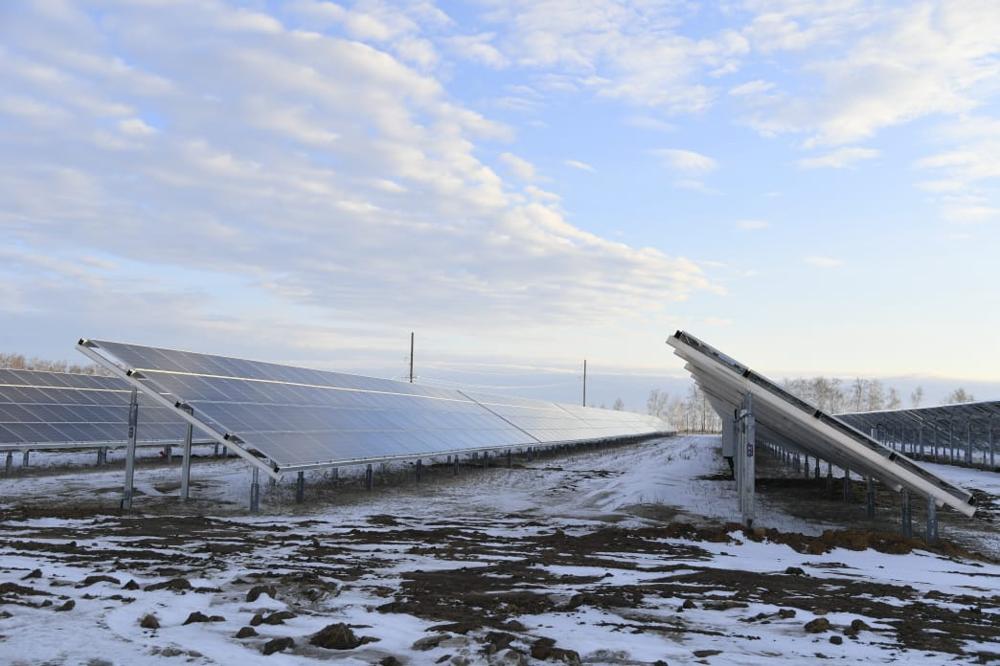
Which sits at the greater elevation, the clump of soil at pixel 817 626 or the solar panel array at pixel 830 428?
the solar panel array at pixel 830 428

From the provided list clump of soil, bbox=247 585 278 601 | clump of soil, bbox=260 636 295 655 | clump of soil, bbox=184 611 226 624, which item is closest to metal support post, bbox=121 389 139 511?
clump of soil, bbox=247 585 278 601

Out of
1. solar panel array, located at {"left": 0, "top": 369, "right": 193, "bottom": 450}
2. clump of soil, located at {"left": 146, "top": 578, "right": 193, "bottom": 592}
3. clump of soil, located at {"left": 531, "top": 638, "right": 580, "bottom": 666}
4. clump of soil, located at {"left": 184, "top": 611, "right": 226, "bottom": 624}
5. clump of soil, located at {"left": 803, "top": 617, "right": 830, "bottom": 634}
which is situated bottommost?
clump of soil, located at {"left": 146, "top": 578, "right": 193, "bottom": 592}

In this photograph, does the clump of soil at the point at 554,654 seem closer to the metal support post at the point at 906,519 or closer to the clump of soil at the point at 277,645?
the clump of soil at the point at 277,645

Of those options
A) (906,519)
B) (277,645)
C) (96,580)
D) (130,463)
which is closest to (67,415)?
(130,463)

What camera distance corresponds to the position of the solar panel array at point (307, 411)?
19406 millimetres

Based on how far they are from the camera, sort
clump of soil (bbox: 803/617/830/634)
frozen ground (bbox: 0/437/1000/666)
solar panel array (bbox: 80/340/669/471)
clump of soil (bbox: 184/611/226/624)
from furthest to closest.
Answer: solar panel array (bbox: 80/340/669/471) → clump of soil (bbox: 184/611/226/624) → clump of soil (bbox: 803/617/830/634) → frozen ground (bbox: 0/437/1000/666)

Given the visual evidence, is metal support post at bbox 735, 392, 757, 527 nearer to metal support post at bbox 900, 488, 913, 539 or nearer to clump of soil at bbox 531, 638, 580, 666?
metal support post at bbox 900, 488, 913, 539

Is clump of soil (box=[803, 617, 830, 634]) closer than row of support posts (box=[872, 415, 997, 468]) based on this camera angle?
Yes

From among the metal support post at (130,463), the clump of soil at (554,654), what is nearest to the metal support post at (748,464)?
the clump of soil at (554,654)

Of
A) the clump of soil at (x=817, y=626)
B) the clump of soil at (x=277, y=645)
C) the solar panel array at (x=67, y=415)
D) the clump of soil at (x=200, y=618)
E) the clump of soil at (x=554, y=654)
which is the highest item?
the solar panel array at (x=67, y=415)

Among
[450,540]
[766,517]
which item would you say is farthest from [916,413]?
[450,540]

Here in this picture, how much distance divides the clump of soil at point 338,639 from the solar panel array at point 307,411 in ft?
34.8

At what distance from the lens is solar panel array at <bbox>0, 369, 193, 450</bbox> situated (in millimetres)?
28484

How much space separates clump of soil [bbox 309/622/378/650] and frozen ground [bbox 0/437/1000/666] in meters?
0.03
